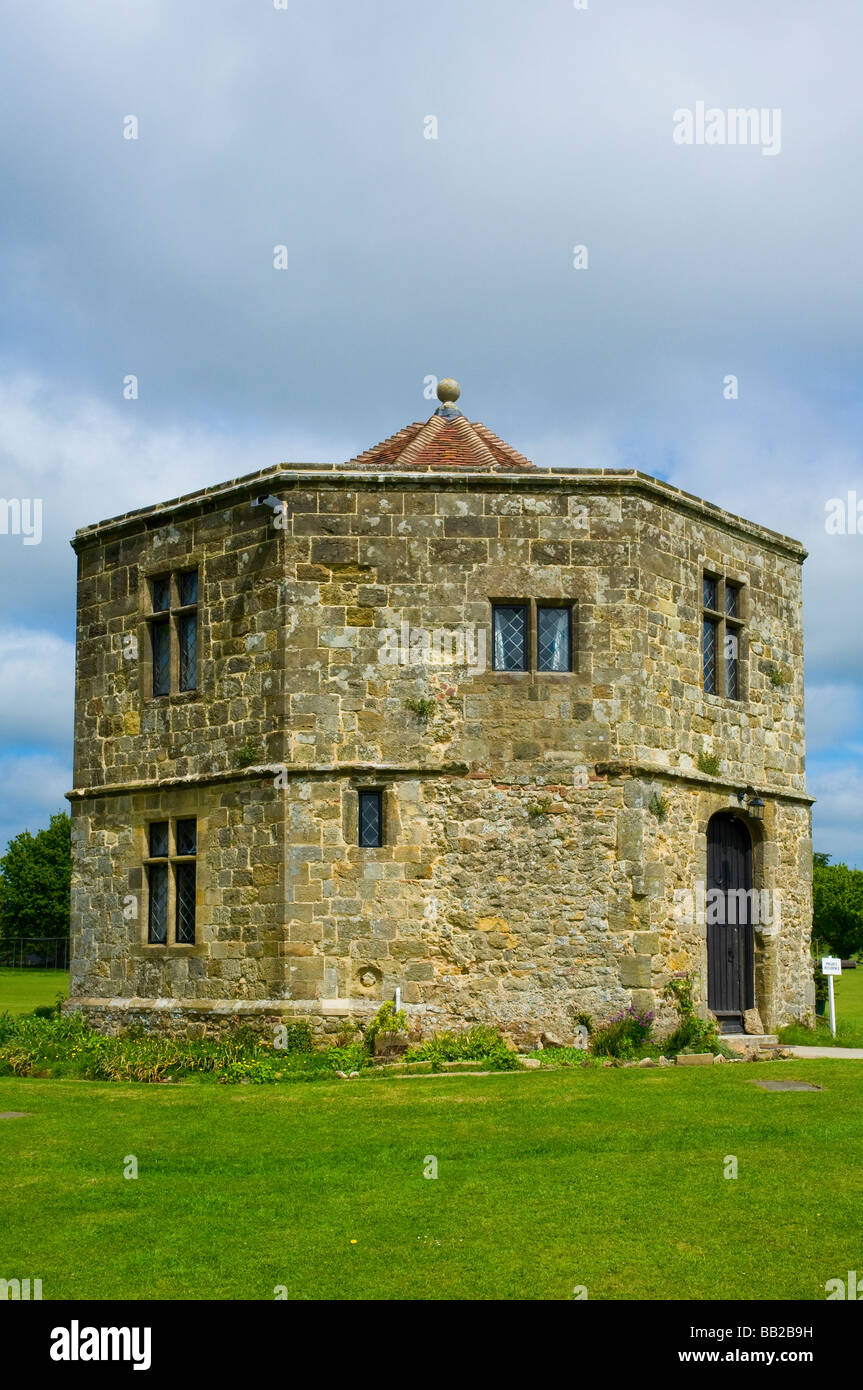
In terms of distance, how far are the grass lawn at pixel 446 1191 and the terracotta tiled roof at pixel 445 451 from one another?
797 cm

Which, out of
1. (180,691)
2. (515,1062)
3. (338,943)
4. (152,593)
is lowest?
(515,1062)

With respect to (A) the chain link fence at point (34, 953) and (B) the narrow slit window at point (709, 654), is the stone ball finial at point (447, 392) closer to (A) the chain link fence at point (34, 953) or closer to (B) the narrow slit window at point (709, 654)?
(B) the narrow slit window at point (709, 654)

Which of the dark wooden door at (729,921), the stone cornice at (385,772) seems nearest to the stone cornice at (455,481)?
the stone cornice at (385,772)

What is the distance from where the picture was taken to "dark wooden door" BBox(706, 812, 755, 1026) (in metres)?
20.3

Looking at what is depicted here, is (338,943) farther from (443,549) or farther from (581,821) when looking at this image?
(443,549)

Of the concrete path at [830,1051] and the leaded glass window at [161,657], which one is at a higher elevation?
the leaded glass window at [161,657]

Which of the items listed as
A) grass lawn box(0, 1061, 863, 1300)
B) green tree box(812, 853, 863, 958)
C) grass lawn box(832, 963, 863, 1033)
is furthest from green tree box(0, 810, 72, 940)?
grass lawn box(0, 1061, 863, 1300)

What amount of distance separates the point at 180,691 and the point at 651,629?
21.6 feet

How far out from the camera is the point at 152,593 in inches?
827

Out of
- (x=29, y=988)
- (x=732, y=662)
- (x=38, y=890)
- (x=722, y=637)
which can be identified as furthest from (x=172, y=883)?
(x=38, y=890)

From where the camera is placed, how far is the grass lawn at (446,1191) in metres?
8.18

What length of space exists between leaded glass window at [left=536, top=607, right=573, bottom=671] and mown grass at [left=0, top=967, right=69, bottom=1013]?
12.8 meters
